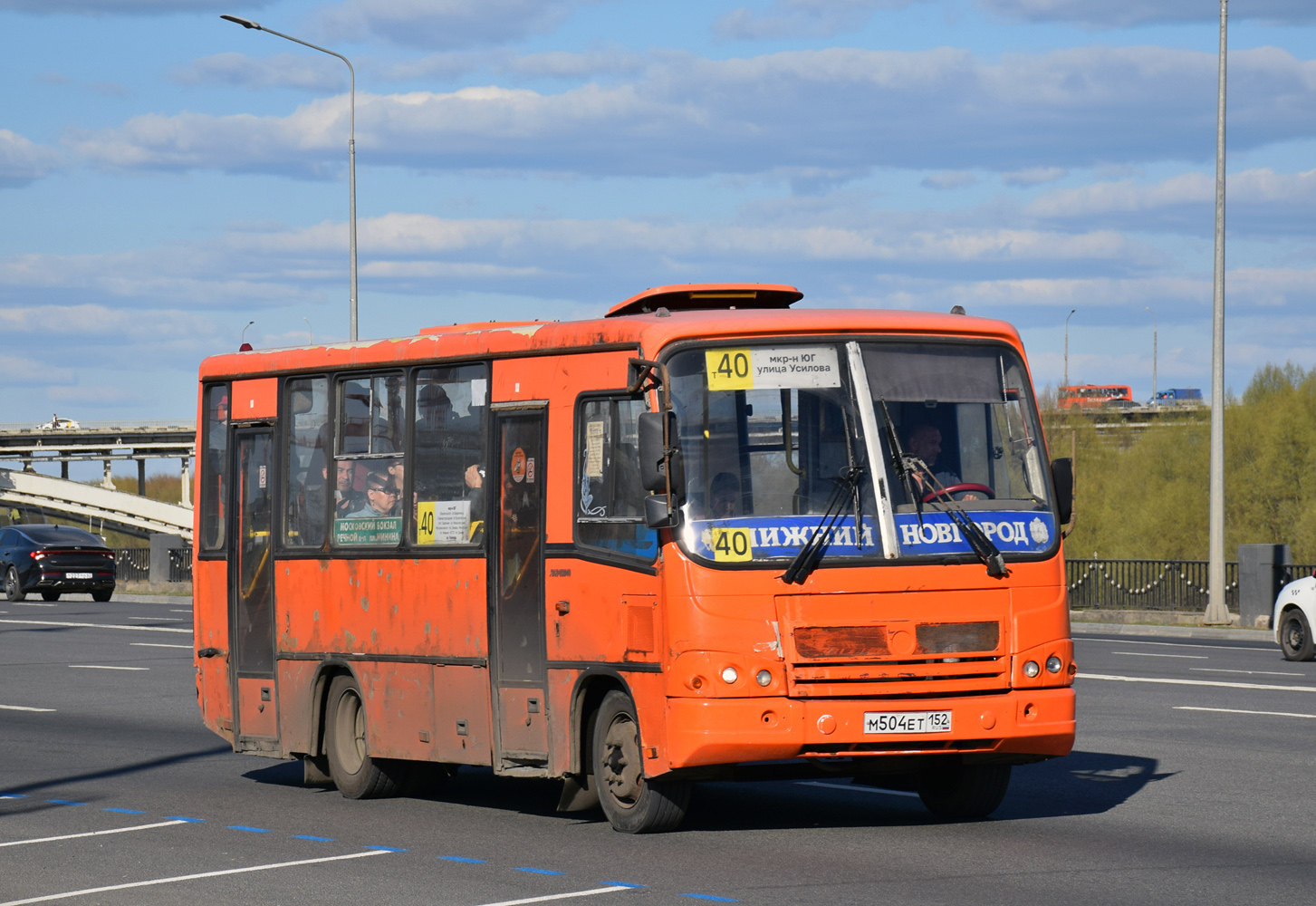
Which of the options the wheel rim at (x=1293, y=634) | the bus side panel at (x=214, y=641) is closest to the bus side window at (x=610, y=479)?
the bus side panel at (x=214, y=641)

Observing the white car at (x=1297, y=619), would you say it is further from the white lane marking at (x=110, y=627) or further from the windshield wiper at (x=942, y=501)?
the white lane marking at (x=110, y=627)

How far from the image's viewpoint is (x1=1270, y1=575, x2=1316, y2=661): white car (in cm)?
2381

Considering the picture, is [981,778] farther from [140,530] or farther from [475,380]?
[140,530]

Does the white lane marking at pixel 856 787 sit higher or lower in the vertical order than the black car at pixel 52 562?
lower

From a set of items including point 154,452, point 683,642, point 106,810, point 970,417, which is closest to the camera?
point 683,642

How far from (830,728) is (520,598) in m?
2.26

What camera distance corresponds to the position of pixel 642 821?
10242 mm

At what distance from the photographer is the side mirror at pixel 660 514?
386 inches

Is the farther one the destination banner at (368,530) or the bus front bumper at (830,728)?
the destination banner at (368,530)

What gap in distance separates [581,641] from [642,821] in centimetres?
104

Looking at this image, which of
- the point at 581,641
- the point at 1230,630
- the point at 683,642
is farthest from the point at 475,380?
the point at 1230,630

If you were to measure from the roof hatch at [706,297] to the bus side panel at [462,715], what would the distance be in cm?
232

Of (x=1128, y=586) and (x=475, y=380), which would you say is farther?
(x=1128, y=586)

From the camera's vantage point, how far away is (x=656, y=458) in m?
9.81
